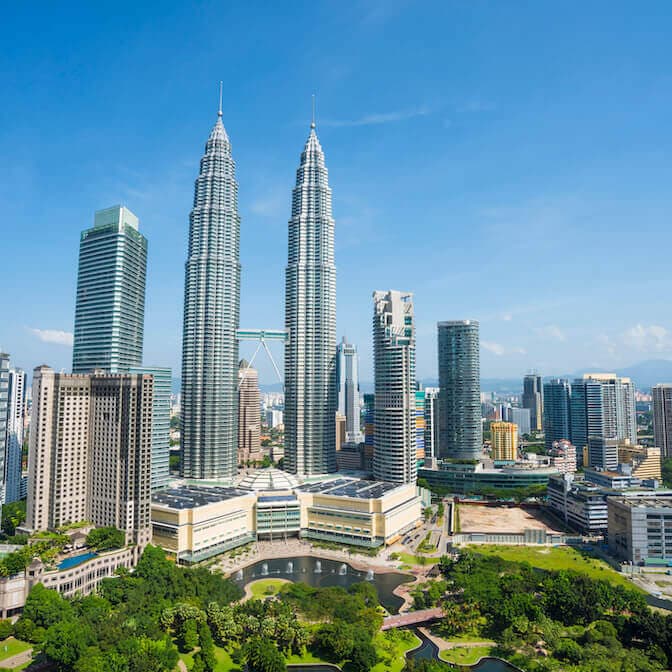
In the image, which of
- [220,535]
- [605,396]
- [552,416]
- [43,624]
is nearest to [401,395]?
[220,535]

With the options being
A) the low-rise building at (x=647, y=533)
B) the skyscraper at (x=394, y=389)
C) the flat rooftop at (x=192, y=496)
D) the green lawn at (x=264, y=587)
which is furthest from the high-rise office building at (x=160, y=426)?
the low-rise building at (x=647, y=533)

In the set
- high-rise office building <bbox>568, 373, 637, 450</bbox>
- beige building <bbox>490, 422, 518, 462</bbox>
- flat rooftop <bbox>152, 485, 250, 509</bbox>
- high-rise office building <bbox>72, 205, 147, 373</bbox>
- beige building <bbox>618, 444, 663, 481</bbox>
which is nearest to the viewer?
flat rooftop <bbox>152, 485, 250, 509</bbox>

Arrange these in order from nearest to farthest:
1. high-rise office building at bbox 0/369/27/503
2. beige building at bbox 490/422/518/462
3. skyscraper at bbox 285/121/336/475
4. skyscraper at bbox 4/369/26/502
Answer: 1. high-rise office building at bbox 0/369/27/503
2. skyscraper at bbox 4/369/26/502
3. skyscraper at bbox 285/121/336/475
4. beige building at bbox 490/422/518/462

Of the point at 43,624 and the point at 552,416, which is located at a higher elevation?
the point at 552,416

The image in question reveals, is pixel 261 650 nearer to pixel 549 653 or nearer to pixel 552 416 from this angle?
pixel 549 653

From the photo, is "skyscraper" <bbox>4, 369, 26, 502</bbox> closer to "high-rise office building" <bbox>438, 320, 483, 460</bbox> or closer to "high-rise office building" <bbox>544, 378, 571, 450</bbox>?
"high-rise office building" <bbox>438, 320, 483, 460</bbox>

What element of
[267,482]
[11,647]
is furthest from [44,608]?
[267,482]

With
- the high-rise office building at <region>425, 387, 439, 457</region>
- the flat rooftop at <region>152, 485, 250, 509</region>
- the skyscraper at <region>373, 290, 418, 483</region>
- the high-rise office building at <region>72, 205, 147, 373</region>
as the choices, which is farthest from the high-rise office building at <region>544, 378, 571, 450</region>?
the high-rise office building at <region>72, 205, 147, 373</region>
